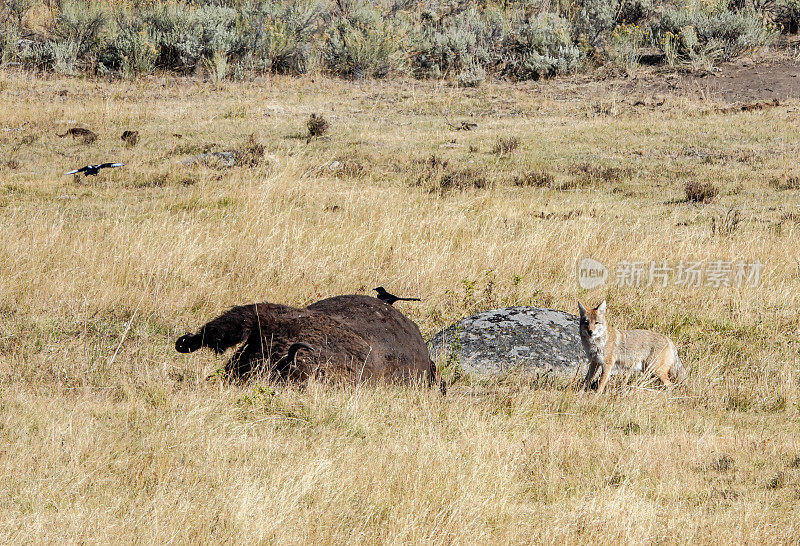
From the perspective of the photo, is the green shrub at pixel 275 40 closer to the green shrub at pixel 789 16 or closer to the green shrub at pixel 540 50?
the green shrub at pixel 540 50

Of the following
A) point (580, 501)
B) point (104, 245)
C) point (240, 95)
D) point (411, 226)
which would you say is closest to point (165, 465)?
point (580, 501)

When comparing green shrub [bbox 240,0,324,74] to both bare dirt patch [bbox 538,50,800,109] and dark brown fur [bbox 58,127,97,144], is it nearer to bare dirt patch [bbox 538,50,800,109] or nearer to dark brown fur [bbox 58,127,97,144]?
bare dirt patch [bbox 538,50,800,109]

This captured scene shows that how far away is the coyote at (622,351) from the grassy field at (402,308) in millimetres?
229

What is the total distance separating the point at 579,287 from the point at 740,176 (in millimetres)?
7161

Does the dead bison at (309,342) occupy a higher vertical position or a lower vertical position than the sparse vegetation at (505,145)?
lower

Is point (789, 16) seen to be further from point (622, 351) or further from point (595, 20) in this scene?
point (622, 351)

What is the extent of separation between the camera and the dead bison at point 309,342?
4.67 m

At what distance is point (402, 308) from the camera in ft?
25.2

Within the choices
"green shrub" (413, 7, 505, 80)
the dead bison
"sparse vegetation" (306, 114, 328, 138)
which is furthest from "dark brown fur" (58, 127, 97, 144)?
the dead bison

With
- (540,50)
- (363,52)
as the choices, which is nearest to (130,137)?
(363,52)

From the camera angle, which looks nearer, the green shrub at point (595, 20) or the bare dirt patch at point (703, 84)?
the bare dirt patch at point (703, 84)

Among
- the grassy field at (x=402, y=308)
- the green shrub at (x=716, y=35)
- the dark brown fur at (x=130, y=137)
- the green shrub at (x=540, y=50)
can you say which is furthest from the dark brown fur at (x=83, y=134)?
the green shrub at (x=716, y=35)

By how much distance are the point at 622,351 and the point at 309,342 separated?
2704 mm

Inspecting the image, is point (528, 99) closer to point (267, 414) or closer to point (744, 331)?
point (744, 331)
